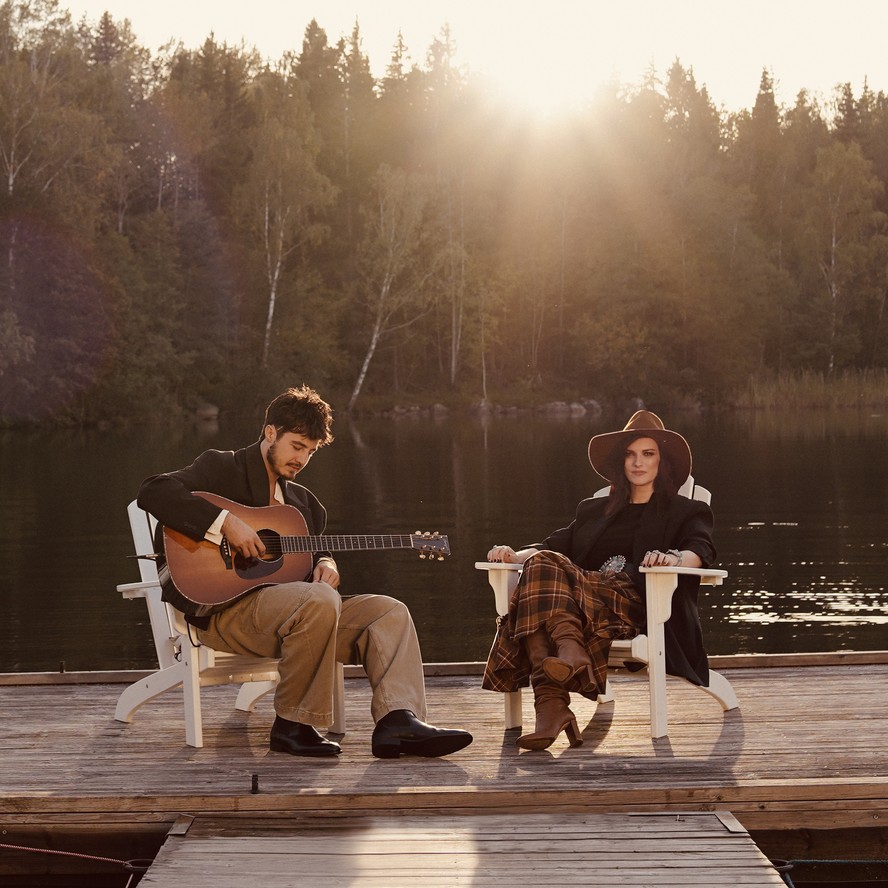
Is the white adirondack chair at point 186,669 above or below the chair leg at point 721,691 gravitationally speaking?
above

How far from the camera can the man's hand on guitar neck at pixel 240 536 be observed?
5.07m

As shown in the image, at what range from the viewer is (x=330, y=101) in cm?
5544

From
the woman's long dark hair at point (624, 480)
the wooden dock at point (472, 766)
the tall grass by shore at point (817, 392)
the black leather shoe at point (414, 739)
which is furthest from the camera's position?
the tall grass by shore at point (817, 392)

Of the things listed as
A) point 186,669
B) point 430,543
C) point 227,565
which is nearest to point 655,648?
point 430,543

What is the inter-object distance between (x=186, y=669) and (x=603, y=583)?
1562 mm

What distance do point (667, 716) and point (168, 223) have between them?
42.3 meters

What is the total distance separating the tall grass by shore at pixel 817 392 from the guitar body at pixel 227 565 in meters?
46.3

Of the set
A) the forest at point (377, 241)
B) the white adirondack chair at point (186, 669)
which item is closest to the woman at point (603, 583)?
the white adirondack chair at point (186, 669)

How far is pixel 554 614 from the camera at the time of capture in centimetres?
505

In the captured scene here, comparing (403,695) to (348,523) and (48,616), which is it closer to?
(48,616)

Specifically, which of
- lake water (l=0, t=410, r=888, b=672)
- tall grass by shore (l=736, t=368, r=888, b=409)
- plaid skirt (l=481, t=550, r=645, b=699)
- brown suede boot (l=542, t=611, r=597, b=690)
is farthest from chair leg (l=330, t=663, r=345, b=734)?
tall grass by shore (l=736, t=368, r=888, b=409)

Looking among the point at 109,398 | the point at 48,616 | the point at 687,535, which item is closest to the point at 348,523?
the point at 48,616

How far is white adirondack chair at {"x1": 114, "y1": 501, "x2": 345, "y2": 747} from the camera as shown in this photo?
16.6ft

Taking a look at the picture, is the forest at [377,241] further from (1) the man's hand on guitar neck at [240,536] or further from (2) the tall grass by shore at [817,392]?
(1) the man's hand on guitar neck at [240,536]
